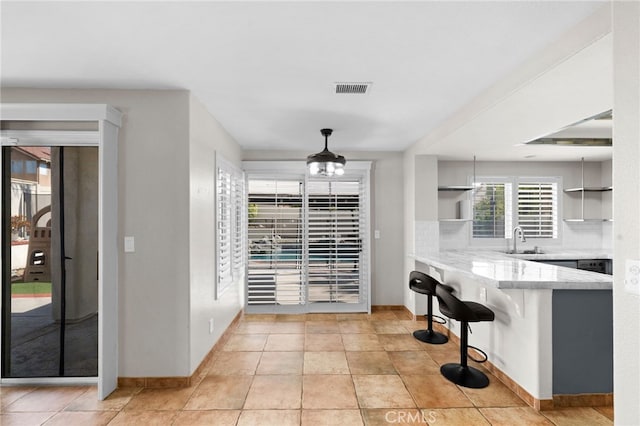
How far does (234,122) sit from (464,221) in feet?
11.6

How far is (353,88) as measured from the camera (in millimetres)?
2730

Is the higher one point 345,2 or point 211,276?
point 345,2

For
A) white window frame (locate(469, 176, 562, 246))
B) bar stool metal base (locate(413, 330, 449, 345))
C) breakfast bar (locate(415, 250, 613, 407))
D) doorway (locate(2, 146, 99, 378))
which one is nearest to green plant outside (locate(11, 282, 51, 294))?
doorway (locate(2, 146, 99, 378))

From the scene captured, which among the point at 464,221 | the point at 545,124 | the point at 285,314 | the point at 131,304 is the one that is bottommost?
the point at 285,314

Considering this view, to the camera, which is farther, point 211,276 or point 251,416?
point 211,276

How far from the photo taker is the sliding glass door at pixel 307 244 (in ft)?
16.6

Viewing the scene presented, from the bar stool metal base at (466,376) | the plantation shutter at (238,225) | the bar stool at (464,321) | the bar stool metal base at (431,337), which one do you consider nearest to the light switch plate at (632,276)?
the bar stool at (464,321)

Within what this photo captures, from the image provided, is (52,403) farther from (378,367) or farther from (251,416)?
(378,367)

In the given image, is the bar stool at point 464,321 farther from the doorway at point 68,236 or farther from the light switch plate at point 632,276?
the doorway at point 68,236

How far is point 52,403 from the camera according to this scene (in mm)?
2566

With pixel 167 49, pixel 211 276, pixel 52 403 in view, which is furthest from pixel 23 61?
pixel 52 403

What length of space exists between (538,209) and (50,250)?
6.05 meters

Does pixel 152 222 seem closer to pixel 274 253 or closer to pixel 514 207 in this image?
pixel 274 253

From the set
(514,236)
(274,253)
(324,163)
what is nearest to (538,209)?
(514,236)
